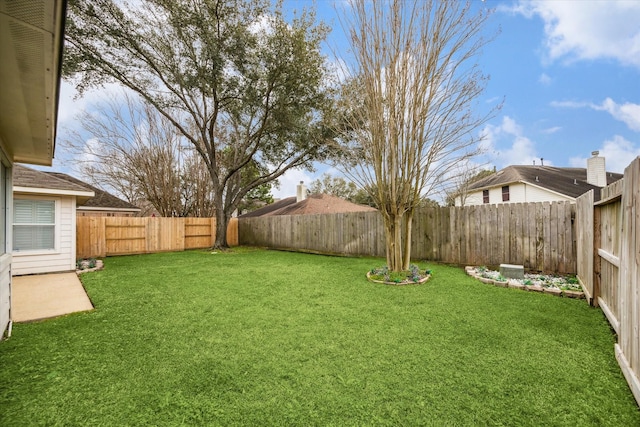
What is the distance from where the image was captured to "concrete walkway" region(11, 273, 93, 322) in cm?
350

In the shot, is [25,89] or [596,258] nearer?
[25,89]

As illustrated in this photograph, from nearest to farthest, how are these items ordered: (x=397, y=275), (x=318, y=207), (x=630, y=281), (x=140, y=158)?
(x=630, y=281)
(x=397, y=275)
(x=140, y=158)
(x=318, y=207)

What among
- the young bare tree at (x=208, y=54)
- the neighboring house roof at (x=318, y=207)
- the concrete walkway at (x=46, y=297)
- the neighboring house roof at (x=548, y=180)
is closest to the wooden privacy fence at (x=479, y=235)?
the young bare tree at (x=208, y=54)

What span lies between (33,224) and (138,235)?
468 cm

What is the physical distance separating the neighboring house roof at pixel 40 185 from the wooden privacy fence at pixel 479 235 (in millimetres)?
6934

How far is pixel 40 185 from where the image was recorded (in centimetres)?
587

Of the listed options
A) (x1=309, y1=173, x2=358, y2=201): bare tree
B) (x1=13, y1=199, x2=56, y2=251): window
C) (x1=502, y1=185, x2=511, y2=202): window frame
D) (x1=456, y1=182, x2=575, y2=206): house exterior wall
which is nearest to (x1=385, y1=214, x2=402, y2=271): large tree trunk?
(x1=13, y1=199, x2=56, y2=251): window

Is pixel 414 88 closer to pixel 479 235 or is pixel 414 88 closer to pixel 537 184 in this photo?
pixel 479 235

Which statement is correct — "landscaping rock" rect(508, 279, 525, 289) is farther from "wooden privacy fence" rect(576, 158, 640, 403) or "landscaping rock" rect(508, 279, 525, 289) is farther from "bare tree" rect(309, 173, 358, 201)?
"bare tree" rect(309, 173, 358, 201)

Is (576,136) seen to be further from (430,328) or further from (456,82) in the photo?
(430,328)

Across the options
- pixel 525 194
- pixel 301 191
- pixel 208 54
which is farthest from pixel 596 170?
pixel 208 54

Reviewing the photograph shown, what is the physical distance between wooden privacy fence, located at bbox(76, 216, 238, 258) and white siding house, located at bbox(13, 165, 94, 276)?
351 centimetres

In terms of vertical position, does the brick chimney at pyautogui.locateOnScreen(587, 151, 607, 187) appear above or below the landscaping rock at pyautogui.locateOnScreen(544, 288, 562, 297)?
above

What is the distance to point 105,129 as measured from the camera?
44.8 ft
